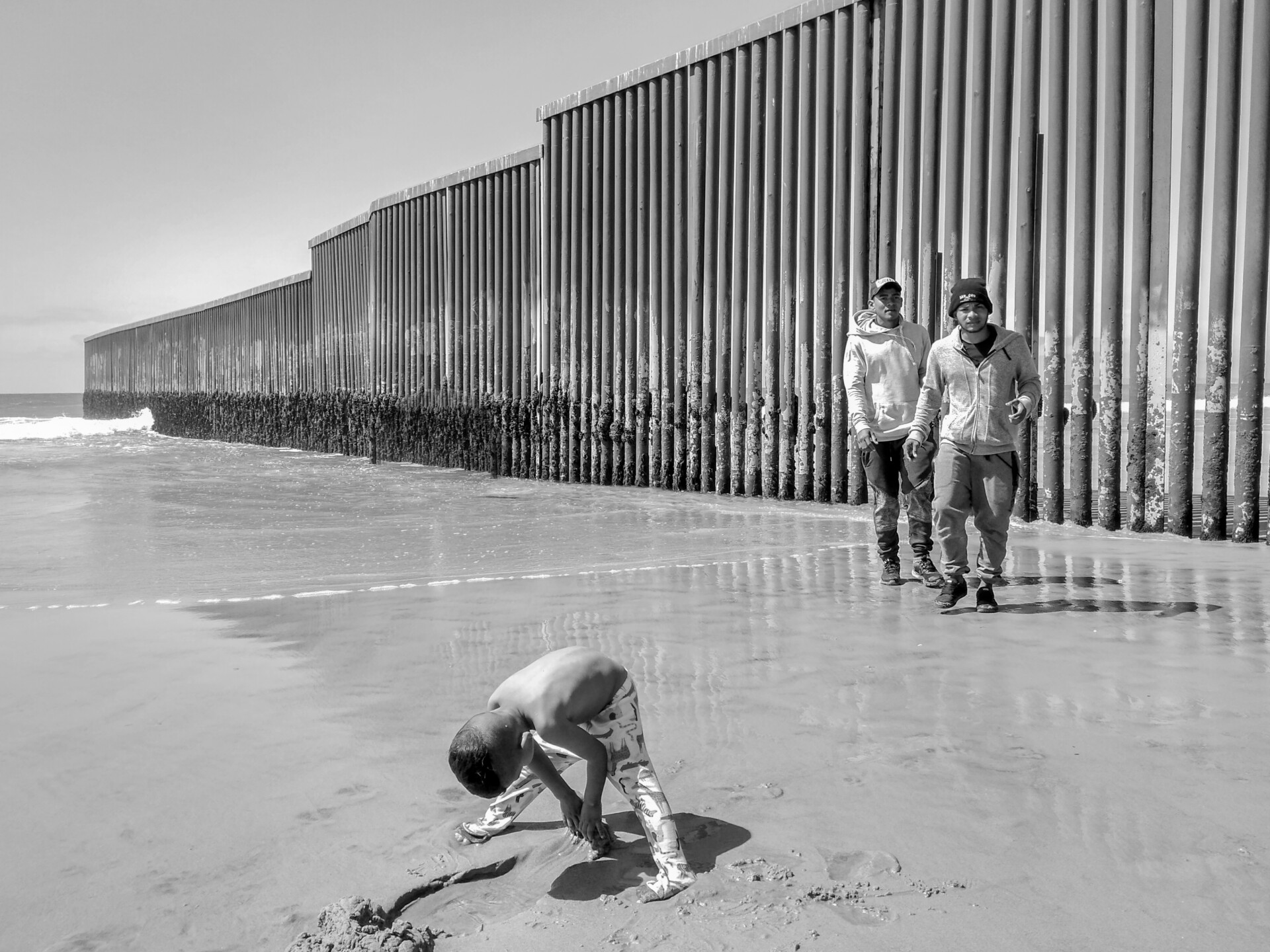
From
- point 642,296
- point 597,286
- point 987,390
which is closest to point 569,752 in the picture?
point 987,390

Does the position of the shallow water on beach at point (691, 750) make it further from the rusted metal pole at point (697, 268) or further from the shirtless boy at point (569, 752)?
the rusted metal pole at point (697, 268)

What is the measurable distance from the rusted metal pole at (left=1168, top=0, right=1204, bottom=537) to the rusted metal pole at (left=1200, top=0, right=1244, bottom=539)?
0.10m

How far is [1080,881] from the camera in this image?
2.40 metres

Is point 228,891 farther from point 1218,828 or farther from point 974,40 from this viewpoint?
point 974,40

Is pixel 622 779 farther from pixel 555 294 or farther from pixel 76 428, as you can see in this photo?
pixel 76 428

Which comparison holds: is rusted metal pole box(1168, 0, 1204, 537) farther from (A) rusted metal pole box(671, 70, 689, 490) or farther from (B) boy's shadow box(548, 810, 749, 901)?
(B) boy's shadow box(548, 810, 749, 901)

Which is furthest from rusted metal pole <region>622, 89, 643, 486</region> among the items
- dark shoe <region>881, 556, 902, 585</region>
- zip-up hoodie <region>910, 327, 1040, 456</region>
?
zip-up hoodie <region>910, 327, 1040, 456</region>

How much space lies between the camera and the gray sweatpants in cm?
536

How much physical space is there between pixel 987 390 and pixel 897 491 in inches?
38.9

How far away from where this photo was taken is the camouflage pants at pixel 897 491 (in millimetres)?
6105

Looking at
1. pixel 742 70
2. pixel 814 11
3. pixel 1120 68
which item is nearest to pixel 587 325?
pixel 742 70

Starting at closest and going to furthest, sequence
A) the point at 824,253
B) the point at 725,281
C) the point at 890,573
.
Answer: the point at 890,573 → the point at 824,253 → the point at 725,281

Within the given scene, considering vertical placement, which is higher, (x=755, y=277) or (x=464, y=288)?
(x=464, y=288)

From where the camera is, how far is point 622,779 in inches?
108
